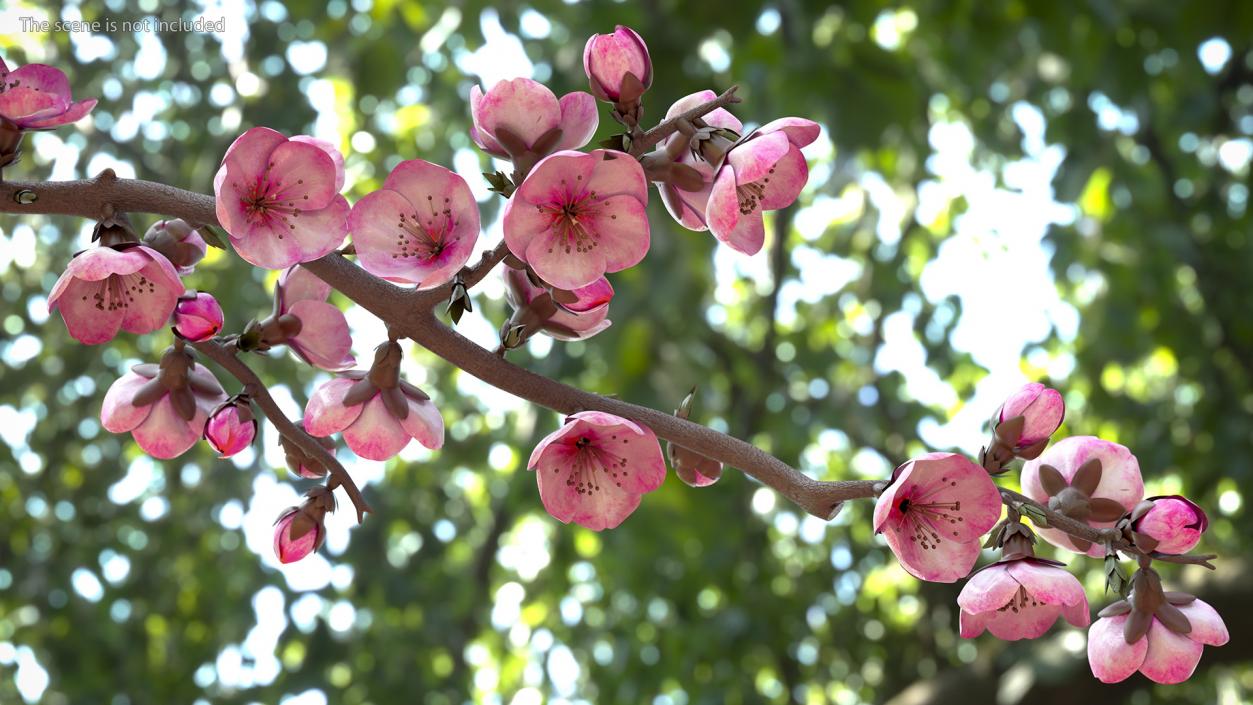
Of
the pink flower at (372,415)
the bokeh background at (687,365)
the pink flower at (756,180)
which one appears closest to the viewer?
the pink flower at (756,180)

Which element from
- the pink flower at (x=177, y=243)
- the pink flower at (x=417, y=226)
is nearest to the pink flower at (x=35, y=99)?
the pink flower at (x=177, y=243)

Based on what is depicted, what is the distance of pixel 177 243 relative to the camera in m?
0.81

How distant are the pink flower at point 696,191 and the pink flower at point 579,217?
4cm

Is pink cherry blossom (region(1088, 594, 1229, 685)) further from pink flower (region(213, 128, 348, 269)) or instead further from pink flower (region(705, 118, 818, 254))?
pink flower (region(213, 128, 348, 269))

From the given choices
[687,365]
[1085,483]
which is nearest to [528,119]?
[1085,483]

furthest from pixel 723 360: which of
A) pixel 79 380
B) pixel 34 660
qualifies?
pixel 34 660

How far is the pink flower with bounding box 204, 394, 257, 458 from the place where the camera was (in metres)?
0.85

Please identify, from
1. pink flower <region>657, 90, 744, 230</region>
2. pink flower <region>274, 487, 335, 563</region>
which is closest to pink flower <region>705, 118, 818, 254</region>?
pink flower <region>657, 90, 744, 230</region>

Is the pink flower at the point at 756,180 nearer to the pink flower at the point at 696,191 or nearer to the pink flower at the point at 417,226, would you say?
the pink flower at the point at 696,191

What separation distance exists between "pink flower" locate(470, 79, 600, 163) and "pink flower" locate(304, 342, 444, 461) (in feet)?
0.51

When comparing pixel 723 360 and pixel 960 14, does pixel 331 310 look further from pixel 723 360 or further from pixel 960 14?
pixel 723 360

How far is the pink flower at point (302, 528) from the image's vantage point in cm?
90

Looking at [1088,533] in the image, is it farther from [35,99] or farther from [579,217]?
[35,99]

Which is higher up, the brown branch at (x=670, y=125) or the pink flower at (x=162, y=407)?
the brown branch at (x=670, y=125)
